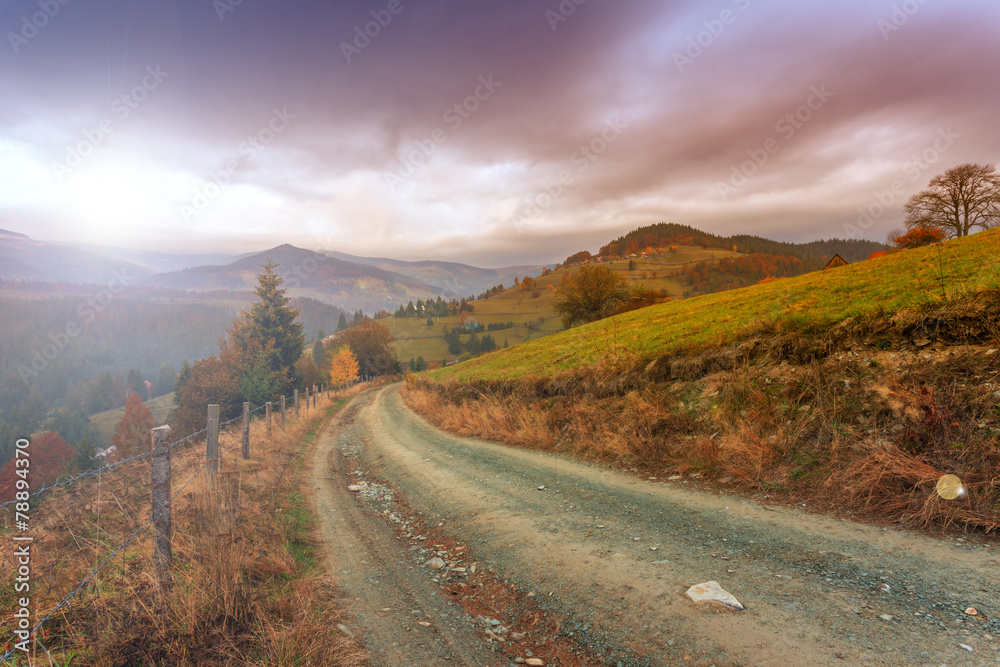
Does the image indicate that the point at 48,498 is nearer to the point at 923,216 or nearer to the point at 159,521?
the point at 159,521

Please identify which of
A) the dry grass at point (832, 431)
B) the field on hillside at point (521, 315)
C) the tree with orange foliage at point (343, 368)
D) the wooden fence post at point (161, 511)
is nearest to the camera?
the wooden fence post at point (161, 511)

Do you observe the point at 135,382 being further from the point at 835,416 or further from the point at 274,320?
the point at 835,416

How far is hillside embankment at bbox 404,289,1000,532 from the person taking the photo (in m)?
5.73

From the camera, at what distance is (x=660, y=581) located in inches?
196

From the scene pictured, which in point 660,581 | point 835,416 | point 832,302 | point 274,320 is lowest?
point 660,581

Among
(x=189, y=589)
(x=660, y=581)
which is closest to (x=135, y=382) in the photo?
(x=189, y=589)

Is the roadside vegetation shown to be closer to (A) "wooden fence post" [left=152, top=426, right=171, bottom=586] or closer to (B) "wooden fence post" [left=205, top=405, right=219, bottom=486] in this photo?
(B) "wooden fence post" [left=205, top=405, right=219, bottom=486]

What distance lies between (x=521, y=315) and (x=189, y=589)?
152 meters

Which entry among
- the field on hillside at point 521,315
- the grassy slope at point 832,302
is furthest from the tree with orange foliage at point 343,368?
the grassy slope at point 832,302

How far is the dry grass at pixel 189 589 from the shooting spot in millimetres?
3805

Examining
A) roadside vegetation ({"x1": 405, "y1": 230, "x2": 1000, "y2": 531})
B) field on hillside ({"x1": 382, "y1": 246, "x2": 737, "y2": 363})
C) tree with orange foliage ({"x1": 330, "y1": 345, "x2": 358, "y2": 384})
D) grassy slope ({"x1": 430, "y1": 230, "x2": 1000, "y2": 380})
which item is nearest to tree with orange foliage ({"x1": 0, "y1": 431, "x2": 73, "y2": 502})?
tree with orange foliage ({"x1": 330, "y1": 345, "x2": 358, "y2": 384})

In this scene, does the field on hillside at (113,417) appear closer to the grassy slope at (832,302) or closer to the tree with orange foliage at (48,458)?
the tree with orange foliage at (48,458)

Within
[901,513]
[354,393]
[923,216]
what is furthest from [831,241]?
[901,513]

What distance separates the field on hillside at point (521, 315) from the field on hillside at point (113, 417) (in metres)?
73.7
